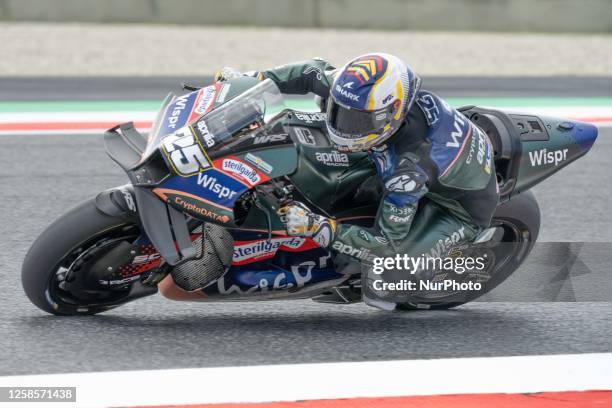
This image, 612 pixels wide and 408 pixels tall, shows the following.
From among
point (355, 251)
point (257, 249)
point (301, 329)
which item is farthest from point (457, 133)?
point (301, 329)

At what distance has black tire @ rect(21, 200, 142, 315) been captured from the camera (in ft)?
13.9

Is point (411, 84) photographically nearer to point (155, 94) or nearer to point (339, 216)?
point (339, 216)

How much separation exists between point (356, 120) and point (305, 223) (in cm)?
49

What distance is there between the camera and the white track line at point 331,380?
3.86 meters

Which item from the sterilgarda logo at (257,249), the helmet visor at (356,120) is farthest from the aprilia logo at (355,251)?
the helmet visor at (356,120)

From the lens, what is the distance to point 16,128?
360 inches

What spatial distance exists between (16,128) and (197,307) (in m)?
4.88

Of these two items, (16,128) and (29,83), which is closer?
(16,128)

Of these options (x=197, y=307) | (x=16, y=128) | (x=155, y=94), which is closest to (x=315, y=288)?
(x=197, y=307)

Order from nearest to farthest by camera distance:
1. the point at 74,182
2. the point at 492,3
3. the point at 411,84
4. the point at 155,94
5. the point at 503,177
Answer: the point at 411,84 → the point at 503,177 → the point at 74,182 → the point at 155,94 → the point at 492,3

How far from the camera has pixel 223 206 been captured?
13.5 feet

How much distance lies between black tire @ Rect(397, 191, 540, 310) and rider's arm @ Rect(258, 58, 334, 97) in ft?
3.48

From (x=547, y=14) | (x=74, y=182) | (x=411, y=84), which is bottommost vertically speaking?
(x=74, y=182)

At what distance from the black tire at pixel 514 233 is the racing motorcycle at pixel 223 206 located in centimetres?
14
